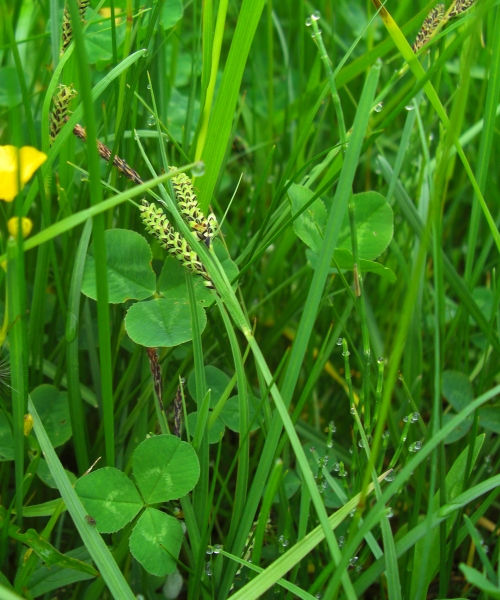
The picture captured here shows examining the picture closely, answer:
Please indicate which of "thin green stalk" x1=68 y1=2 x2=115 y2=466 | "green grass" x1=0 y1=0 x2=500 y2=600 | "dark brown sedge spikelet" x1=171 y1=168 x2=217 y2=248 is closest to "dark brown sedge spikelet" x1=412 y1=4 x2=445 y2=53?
"green grass" x1=0 y1=0 x2=500 y2=600

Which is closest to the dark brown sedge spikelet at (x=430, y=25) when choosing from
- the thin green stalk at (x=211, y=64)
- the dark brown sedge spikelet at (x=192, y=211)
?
the thin green stalk at (x=211, y=64)

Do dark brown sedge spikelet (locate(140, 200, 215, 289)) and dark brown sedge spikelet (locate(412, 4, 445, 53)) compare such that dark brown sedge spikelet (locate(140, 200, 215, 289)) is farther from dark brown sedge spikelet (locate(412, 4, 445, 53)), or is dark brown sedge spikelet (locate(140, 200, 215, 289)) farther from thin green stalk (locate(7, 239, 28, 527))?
dark brown sedge spikelet (locate(412, 4, 445, 53))

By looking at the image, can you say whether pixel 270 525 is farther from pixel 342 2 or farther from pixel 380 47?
pixel 342 2

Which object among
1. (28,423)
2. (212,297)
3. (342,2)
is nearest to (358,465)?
(212,297)

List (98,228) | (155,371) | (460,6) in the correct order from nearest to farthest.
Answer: (98,228), (155,371), (460,6)

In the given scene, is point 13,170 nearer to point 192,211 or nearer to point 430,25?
point 192,211

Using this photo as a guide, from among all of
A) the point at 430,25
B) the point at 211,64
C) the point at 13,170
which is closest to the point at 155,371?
the point at 13,170
